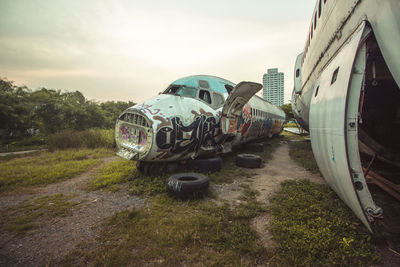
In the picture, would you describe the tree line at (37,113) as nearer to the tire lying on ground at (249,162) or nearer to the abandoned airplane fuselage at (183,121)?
the abandoned airplane fuselage at (183,121)

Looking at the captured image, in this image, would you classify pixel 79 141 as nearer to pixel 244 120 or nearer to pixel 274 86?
pixel 244 120

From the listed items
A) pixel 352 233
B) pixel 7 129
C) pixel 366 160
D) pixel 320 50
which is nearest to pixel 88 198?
pixel 352 233

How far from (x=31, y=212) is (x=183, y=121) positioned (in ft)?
14.0

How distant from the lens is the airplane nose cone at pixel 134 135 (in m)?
4.97

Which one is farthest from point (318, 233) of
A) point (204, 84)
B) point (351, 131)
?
point (204, 84)

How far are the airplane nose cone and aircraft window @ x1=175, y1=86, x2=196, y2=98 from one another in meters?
1.81

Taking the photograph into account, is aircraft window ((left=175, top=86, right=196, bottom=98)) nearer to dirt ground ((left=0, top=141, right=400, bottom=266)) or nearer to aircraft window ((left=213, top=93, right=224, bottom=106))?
aircraft window ((left=213, top=93, right=224, bottom=106))

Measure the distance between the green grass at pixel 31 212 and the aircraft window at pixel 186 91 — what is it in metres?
4.46

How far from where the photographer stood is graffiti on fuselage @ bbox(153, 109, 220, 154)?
509 centimetres

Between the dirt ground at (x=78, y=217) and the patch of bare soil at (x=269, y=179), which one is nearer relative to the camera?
the dirt ground at (x=78, y=217)

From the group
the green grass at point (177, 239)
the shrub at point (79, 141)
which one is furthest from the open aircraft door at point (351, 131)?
the shrub at point (79, 141)

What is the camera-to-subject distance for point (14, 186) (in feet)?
18.2

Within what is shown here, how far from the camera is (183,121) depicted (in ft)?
18.1

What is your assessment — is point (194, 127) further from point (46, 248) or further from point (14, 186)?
point (14, 186)
